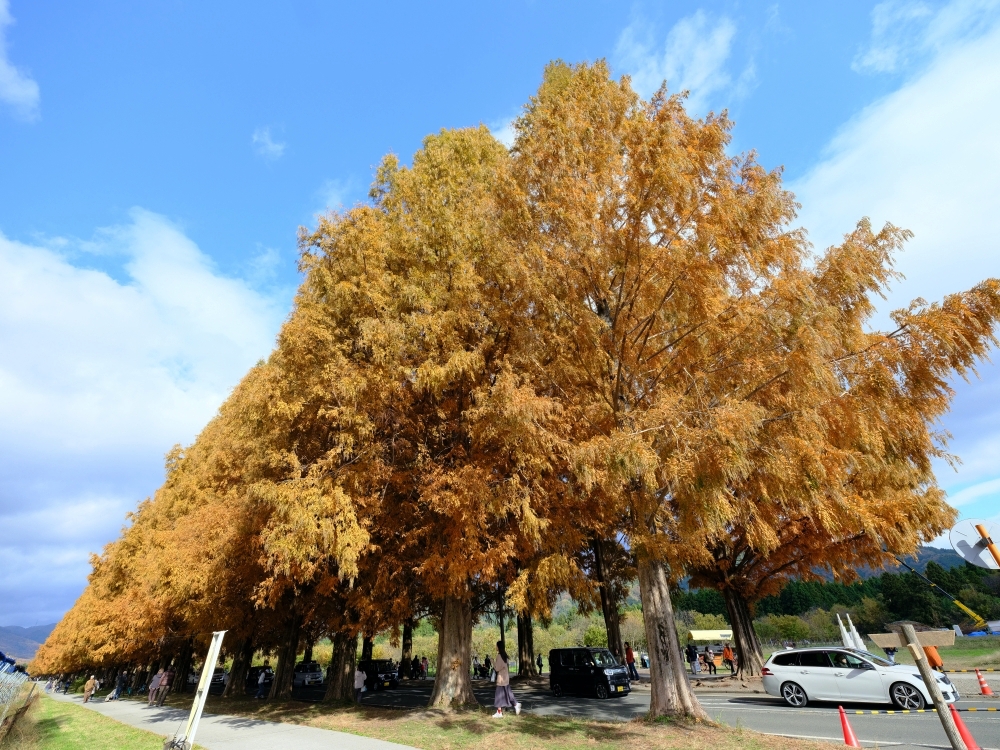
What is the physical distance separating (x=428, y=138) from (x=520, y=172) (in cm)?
713

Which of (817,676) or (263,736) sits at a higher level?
(817,676)

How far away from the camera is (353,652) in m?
18.4

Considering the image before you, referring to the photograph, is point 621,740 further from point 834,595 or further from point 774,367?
point 834,595

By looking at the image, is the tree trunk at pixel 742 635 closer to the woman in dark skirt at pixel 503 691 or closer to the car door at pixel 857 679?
the car door at pixel 857 679

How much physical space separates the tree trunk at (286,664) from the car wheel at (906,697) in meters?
18.7

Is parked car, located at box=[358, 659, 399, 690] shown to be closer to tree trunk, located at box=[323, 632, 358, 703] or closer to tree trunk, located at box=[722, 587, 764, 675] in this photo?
tree trunk, located at box=[323, 632, 358, 703]

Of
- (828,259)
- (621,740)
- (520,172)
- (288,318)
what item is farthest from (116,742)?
(828,259)

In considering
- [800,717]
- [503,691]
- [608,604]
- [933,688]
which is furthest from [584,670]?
[933,688]

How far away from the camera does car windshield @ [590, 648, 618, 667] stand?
687 inches

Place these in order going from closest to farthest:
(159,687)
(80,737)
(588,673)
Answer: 1. (80,737)
2. (588,673)
3. (159,687)

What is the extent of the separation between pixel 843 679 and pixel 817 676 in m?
0.62

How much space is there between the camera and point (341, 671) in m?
17.7

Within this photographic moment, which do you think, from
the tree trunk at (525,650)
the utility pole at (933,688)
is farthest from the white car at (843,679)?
the tree trunk at (525,650)

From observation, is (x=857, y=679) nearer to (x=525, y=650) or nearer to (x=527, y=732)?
(x=527, y=732)
